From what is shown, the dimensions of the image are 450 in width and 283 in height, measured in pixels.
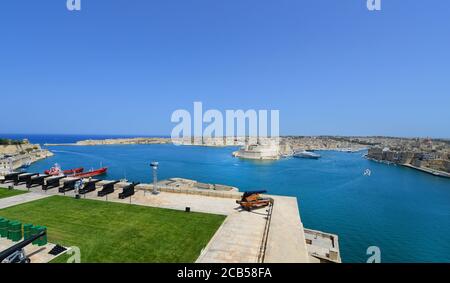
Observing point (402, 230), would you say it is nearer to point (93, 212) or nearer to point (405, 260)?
point (405, 260)

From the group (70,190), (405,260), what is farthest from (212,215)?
(405,260)

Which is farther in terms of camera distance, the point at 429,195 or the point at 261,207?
the point at 429,195

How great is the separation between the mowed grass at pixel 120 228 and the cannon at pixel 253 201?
180 centimetres

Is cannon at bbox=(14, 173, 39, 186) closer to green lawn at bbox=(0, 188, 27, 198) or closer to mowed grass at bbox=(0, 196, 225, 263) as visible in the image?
green lawn at bbox=(0, 188, 27, 198)

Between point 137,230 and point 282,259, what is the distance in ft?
23.3

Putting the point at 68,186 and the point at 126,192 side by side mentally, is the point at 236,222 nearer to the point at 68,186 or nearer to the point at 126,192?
the point at 126,192

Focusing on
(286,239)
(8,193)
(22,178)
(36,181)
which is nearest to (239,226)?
(286,239)

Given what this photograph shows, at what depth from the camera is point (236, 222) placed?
41.5 feet

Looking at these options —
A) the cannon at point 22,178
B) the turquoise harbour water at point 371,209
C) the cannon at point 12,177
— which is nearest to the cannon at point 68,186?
the cannon at point 22,178

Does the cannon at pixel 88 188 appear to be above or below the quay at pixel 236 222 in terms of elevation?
above

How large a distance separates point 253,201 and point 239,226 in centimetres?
294

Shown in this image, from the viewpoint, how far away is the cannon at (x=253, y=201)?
14.6 metres

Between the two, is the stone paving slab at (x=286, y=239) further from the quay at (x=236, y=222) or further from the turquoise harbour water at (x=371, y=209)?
the turquoise harbour water at (x=371, y=209)
